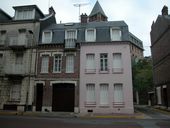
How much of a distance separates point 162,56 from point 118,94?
988 centimetres

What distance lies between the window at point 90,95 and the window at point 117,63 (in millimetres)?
2915

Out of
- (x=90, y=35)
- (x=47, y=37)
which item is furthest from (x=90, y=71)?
(x=47, y=37)

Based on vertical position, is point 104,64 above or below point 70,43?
below

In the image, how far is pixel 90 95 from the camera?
20.3 meters

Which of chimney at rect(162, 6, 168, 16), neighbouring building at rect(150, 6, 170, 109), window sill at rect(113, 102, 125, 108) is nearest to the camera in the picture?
window sill at rect(113, 102, 125, 108)

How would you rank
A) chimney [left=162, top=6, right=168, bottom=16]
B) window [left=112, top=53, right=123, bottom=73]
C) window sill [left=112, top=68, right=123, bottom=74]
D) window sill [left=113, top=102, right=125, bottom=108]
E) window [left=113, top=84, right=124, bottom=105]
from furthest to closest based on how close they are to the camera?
chimney [left=162, top=6, right=168, bottom=16]
window [left=112, top=53, right=123, bottom=73]
window sill [left=112, top=68, right=123, bottom=74]
window [left=113, top=84, right=124, bottom=105]
window sill [left=113, top=102, right=125, bottom=108]

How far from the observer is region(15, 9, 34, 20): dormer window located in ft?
77.7

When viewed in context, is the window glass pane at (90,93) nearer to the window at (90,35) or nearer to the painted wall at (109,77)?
the painted wall at (109,77)

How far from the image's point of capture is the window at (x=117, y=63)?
20406mm

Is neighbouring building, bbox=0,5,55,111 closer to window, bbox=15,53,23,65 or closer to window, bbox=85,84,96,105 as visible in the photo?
window, bbox=15,53,23,65

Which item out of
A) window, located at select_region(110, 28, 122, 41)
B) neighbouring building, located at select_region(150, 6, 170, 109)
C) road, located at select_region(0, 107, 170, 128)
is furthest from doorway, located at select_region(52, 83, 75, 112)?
neighbouring building, located at select_region(150, 6, 170, 109)

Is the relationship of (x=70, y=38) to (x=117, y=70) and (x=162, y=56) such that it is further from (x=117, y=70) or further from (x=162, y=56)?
(x=162, y=56)

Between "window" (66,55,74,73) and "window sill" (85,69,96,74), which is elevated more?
"window" (66,55,74,73)

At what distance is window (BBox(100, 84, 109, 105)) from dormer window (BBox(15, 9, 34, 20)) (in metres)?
12.0
